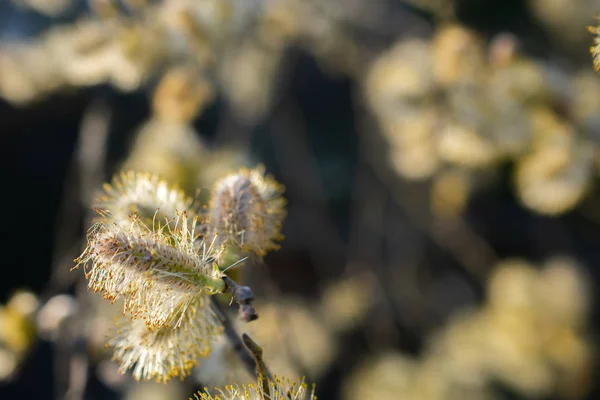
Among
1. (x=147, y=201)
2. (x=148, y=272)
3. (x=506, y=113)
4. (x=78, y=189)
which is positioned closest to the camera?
(x=148, y=272)

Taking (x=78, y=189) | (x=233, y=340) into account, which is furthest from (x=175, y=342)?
(x=78, y=189)

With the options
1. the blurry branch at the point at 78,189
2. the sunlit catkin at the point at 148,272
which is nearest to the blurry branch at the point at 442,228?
the blurry branch at the point at 78,189

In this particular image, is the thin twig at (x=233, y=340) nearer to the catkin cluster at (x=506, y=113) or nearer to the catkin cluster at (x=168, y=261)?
the catkin cluster at (x=168, y=261)

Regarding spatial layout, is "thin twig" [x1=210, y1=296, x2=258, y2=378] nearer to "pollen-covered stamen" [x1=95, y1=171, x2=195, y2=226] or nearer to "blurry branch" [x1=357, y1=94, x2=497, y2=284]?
"pollen-covered stamen" [x1=95, y1=171, x2=195, y2=226]

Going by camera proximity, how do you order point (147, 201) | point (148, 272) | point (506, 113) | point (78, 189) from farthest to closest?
point (78, 189) < point (506, 113) < point (147, 201) < point (148, 272)

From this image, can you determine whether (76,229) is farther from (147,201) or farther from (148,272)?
(148,272)

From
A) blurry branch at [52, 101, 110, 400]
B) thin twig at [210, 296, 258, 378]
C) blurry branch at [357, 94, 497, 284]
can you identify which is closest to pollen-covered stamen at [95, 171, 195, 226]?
thin twig at [210, 296, 258, 378]

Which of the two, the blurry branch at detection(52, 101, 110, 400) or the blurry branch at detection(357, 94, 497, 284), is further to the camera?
the blurry branch at detection(357, 94, 497, 284)
